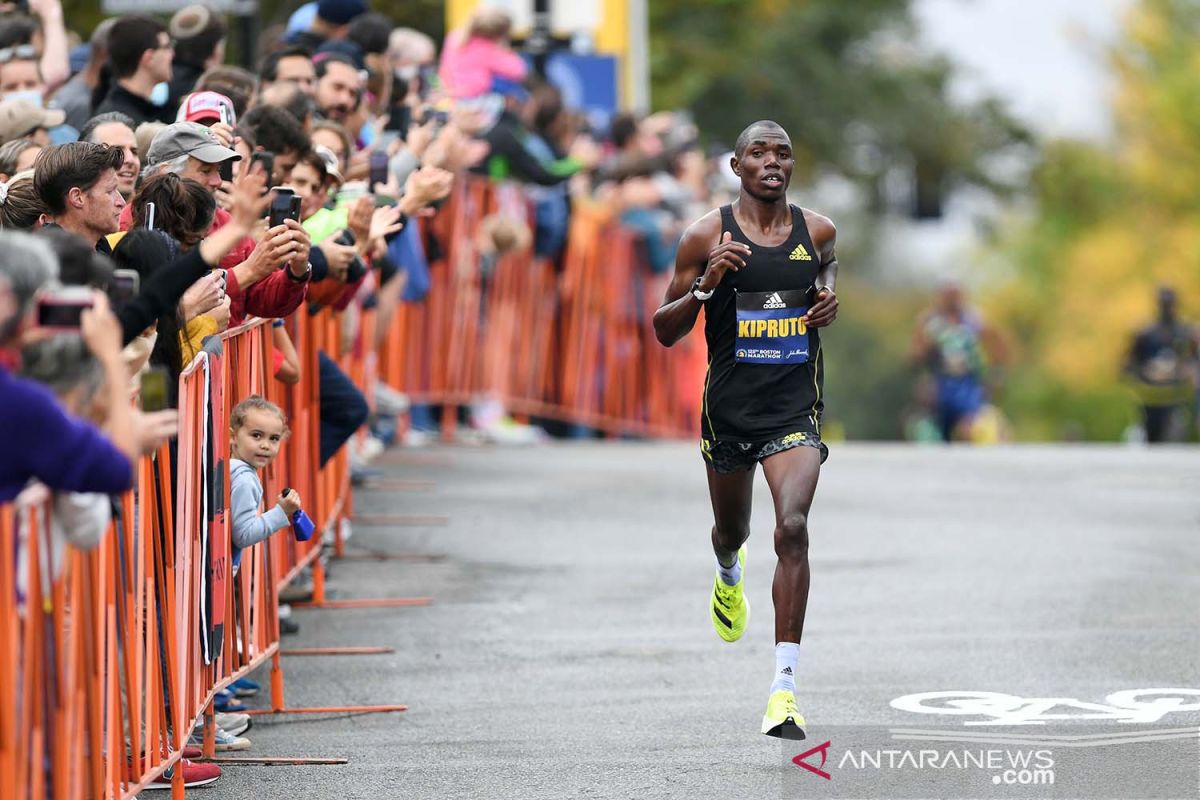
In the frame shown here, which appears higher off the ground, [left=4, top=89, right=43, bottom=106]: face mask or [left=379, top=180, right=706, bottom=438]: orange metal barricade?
[left=4, top=89, right=43, bottom=106]: face mask

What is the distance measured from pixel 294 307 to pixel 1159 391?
22.1m

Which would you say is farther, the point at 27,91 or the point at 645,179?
the point at 645,179

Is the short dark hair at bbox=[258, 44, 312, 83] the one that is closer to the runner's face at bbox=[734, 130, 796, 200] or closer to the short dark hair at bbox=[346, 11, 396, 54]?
the short dark hair at bbox=[346, 11, 396, 54]

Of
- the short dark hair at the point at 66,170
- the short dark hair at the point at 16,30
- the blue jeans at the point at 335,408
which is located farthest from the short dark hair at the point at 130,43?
the short dark hair at the point at 66,170

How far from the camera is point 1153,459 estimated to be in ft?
65.8

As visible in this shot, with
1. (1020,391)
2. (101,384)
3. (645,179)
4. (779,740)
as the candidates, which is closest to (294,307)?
A: (779,740)

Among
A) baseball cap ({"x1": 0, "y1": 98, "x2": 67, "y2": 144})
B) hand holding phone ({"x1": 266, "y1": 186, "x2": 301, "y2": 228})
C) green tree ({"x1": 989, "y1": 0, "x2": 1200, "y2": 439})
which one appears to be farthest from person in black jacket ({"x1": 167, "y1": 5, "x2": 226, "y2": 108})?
green tree ({"x1": 989, "y1": 0, "x2": 1200, "y2": 439})

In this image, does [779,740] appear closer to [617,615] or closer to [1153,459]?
[617,615]

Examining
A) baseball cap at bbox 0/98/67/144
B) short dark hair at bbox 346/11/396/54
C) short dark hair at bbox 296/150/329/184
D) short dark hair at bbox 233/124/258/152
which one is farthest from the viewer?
short dark hair at bbox 346/11/396/54

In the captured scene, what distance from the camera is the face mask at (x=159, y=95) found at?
11.5 meters

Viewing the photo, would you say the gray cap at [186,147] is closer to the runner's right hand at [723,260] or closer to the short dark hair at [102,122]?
the short dark hair at [102,122]

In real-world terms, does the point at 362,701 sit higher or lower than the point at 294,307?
lower

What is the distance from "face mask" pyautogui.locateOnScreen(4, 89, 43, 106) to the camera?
35.9ft

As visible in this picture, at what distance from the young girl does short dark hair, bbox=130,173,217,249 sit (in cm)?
62
